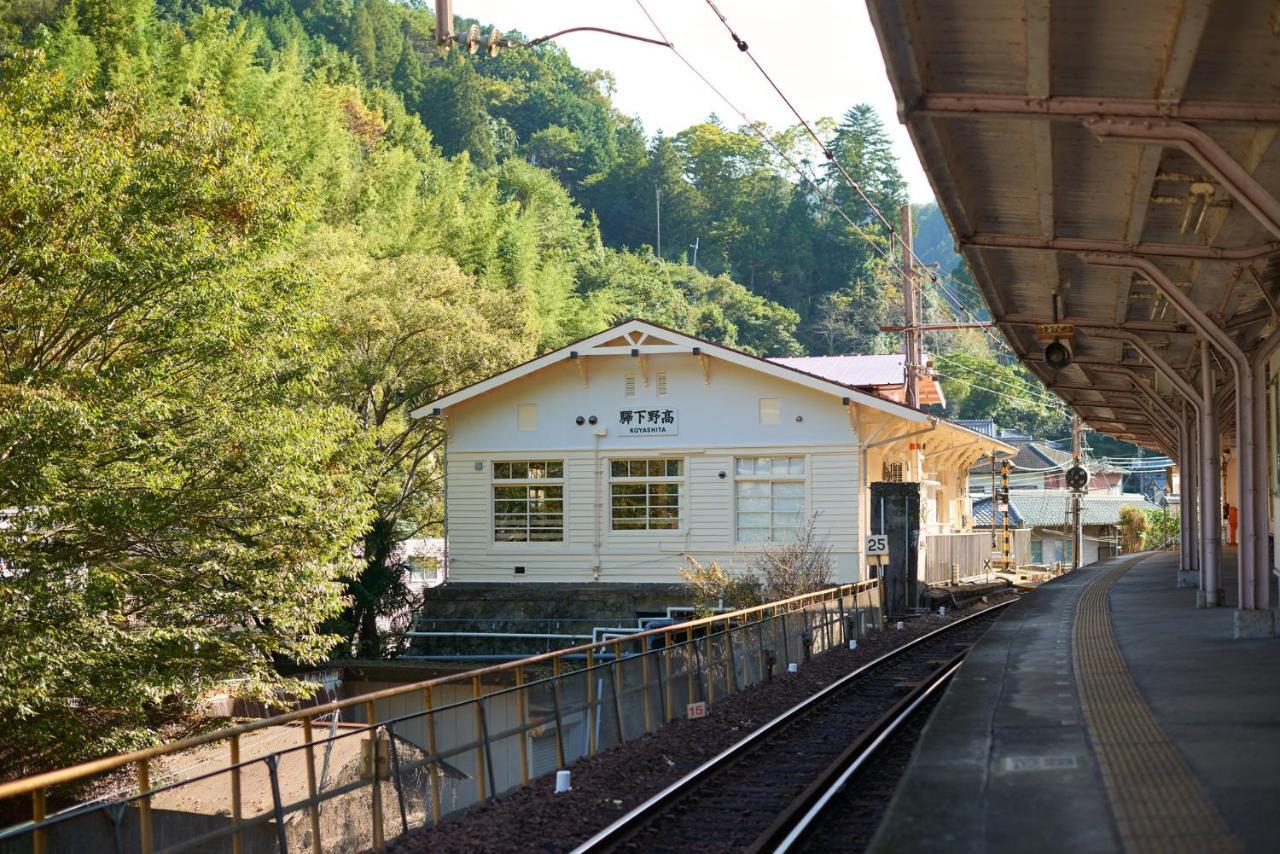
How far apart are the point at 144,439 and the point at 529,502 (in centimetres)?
1270

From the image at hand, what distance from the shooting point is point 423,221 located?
43812 millimetres

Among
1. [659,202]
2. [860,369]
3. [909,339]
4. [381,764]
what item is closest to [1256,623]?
[381,764]

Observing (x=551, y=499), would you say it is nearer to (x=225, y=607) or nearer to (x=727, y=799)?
(x=225, y=607)

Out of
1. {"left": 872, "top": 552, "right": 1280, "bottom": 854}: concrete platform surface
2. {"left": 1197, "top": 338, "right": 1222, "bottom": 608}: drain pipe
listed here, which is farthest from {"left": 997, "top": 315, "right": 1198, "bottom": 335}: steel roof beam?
{"left": 872, "top": 552, "right": 1280, "bottom": 854}: concrete platform surface

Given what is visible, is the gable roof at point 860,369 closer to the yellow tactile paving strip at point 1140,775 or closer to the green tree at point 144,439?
the green tree at point 144,439

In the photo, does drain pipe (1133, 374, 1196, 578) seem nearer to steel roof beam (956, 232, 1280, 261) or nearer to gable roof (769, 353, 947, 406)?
gable roof (769, 353, 947, 406)

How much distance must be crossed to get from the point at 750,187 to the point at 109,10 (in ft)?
199

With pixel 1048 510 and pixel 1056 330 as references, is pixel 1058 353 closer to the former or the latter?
pixel 1056 330

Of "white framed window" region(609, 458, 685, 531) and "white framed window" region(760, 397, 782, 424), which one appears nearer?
"white framed window" region(760, 397, 782, 424)

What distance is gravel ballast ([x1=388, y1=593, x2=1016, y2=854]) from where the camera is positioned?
8961 mm

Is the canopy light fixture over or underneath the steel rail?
over

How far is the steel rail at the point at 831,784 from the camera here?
27.8 ft

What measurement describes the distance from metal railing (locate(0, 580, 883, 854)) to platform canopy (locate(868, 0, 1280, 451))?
482 cm

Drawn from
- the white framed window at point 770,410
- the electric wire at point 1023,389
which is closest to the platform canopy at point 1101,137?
the white framed window at point 770,410
